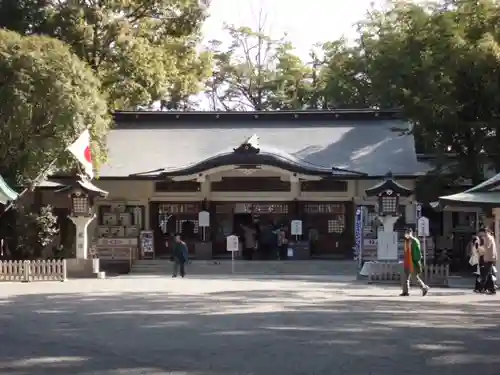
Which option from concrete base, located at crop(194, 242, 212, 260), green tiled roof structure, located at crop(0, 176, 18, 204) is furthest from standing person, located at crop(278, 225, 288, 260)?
green tiled roof structure, located at crop(0, 176, 18, 204)

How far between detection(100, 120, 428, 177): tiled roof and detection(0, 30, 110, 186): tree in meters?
6.87

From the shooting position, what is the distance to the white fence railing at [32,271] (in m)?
22.1

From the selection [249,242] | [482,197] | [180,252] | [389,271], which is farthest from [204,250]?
[482,197]

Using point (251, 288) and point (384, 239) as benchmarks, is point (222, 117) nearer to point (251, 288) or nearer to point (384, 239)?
point (384, 239)

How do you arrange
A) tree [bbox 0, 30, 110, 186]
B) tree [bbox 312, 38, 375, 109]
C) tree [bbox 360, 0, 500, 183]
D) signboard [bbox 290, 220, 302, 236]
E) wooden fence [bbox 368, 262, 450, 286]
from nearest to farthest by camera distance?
wooden fence [bbox 368, 262, 450, 286] → tree [bbox 0, 30, 110, 186] → tree [bbox 360, 0, 500, 183] → signboard [bbox 290, 220, 302, 236] → tree [bbox 312, 38, 375, 109]

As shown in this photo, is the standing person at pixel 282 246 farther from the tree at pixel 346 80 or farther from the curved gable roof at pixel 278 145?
the tree at pixel 346 80

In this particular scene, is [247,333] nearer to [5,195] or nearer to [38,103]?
[5,195]

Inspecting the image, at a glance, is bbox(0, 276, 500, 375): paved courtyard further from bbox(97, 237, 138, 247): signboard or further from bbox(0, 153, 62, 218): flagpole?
bbox(97, 237, 138, 247): signboard

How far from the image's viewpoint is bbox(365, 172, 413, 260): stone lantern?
80.7 ft

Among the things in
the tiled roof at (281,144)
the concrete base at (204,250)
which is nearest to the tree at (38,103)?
the tiled roof at (281,144)

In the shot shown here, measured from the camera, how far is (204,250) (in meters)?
29.7

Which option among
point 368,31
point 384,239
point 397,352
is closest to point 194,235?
point 384,239

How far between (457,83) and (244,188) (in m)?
9.79

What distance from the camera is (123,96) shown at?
30.8m
